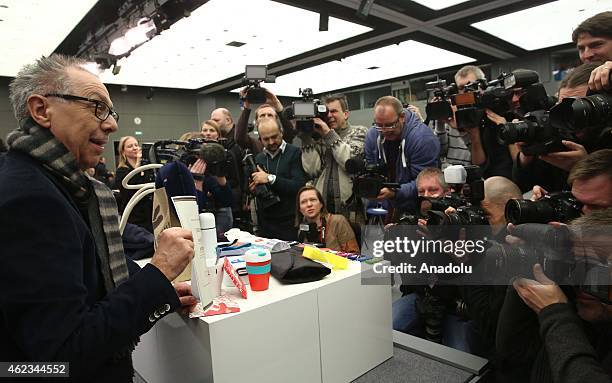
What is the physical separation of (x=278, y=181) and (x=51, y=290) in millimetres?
1956

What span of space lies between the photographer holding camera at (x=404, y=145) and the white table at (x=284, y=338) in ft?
2.88

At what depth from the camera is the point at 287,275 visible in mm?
1146

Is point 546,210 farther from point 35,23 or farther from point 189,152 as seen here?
point 35,23

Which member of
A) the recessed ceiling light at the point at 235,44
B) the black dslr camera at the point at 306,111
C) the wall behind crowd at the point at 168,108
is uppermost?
the recessed ceiling light at the point at 235,44

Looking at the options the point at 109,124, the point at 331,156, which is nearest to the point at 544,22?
the point at 331,156

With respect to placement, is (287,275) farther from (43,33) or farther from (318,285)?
Answer: (43,33)

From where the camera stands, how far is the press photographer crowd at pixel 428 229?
2.37 ft

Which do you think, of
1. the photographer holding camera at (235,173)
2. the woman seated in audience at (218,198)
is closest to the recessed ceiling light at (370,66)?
the photographer holding camera at (235,173)

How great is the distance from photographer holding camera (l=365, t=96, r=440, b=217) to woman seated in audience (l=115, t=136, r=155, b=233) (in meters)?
1.35

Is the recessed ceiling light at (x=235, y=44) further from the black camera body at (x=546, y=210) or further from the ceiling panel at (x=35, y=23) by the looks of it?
the black camera body at (x=546, y=210)

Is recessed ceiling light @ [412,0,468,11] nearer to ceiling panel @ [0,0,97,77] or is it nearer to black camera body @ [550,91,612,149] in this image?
ceiling panel @ [0,0,97,77]

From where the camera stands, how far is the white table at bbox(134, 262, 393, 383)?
95cm

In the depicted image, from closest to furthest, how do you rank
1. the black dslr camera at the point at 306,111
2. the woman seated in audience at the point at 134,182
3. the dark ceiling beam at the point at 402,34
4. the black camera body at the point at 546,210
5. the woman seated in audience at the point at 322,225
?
1. the black camera body at the point at 546,210
2. the woman seated in audience at the point at 134,182
3. the woman seated in audience at the point at 322,225
4. the black dslr camera at the point at 306,111
5. the dark ceiling beam at the point at 402,34

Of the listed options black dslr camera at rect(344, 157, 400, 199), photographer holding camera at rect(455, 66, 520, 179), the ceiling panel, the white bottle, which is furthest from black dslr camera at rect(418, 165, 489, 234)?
the ceiling panel
